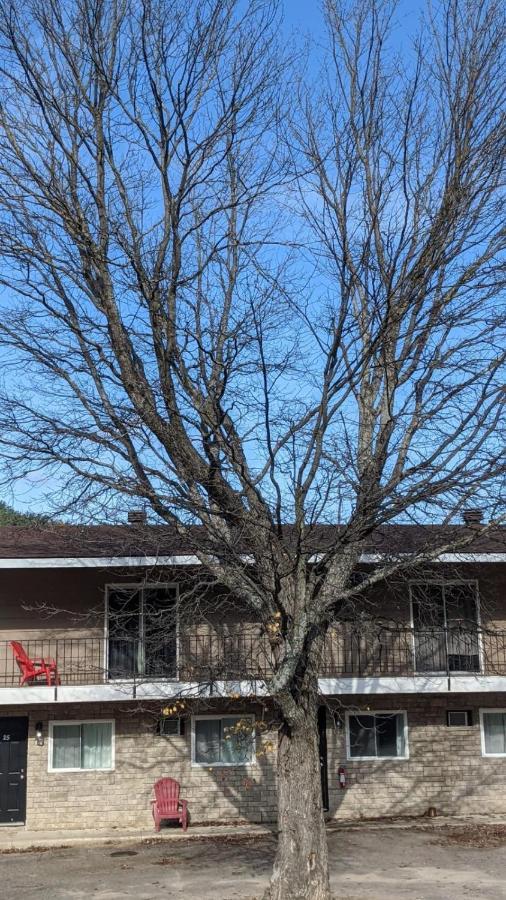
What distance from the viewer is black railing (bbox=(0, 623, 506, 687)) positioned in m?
18.8

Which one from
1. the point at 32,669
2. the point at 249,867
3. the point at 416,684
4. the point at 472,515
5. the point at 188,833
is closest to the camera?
the point at 472,515

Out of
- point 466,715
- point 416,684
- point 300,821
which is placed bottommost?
point 300,821

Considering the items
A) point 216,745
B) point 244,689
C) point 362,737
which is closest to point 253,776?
point 216,745

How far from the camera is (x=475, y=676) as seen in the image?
740 inches

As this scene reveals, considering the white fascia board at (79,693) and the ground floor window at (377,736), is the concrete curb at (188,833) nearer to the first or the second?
the ground floor window at (377,736)

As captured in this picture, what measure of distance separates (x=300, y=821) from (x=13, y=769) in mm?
9683

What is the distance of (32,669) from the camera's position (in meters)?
18.4

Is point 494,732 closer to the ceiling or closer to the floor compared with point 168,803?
closer to the ceiling

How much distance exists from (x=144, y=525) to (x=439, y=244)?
5074 mm

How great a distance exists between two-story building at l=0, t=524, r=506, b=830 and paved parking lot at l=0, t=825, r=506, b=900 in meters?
1.39

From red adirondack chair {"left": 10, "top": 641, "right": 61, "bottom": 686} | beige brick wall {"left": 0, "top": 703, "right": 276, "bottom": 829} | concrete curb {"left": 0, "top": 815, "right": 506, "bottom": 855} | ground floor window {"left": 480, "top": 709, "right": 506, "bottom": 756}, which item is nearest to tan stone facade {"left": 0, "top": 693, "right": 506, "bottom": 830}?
beige brick wall {"left": 0, "top": 703, "right": 276, "bottom": 829}

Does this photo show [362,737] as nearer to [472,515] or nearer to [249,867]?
[249,867]

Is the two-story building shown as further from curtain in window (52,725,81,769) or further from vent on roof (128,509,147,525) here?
vent on roof (128,509,147,525)

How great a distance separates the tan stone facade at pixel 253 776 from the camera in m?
18.7
